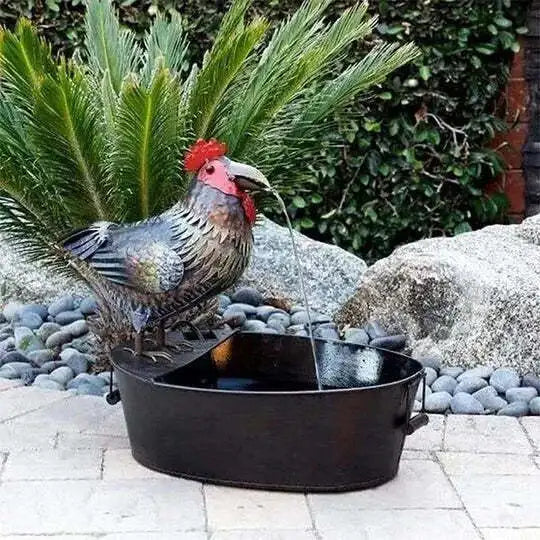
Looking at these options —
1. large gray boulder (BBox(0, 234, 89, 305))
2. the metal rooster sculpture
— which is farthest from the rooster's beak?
large gray boulder (BBox(0, 234, 89, 305))

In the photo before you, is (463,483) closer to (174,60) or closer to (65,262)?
(65,262)

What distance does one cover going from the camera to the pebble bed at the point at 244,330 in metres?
4.90

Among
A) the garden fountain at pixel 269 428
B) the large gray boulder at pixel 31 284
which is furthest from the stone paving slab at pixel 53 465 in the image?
the large gray boulder at pixel 31 284

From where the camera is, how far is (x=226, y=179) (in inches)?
157

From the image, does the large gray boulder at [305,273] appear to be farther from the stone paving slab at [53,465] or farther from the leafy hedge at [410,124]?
the stone paving slab at [53,465]

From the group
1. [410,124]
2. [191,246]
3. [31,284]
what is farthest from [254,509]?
[410,124]

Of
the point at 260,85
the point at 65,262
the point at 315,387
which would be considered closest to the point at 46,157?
the point at 65,262

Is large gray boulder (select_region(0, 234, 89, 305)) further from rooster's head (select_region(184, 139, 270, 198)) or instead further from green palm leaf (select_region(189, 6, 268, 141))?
rooster's head (select_region(184, 139, 270, 198))

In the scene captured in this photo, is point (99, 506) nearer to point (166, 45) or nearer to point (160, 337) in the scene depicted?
point (160, 337)

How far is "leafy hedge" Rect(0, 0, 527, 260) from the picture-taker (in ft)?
23.1

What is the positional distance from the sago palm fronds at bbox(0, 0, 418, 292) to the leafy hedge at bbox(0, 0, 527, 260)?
1.85 m

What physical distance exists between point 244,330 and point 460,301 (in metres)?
0.96

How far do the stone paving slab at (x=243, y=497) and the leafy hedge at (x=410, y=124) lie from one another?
291cm

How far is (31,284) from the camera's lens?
606 centimetres
